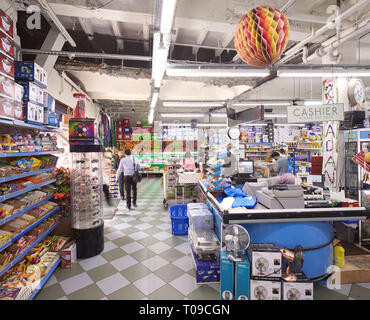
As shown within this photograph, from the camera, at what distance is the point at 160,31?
2850 millimetres

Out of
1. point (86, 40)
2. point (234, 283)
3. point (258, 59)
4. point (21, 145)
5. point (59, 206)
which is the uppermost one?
point (86, 40)

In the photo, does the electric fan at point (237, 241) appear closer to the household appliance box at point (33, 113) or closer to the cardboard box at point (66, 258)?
the cardboard box at point (66, 258)

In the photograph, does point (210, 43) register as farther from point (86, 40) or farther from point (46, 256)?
point (46, 256)

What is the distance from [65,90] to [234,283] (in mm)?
6587

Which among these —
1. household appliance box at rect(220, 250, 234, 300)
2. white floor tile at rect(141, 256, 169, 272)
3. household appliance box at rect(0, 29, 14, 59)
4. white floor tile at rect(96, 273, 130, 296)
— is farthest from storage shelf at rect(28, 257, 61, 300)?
household appliance box at rect(0, 29, 14, 59)

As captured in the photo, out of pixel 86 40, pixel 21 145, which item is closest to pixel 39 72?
pixel 21 145

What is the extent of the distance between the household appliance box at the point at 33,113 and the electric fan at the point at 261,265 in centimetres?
350

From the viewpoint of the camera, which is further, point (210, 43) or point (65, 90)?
point (65, 90)

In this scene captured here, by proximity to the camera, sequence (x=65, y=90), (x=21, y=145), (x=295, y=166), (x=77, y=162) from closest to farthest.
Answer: (x=21, y=145) < (x=77, y=162) < (x=65, y=90) < (x=295, y=166)

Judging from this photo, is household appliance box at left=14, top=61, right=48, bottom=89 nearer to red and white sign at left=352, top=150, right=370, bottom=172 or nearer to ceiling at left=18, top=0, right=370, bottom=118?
ceiling at left=18, top=0, right=370, bottom=118

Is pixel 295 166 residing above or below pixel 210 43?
below

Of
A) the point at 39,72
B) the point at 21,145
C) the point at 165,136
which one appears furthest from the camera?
the point at 165,136

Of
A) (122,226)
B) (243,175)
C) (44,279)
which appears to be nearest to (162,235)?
(122,226)
